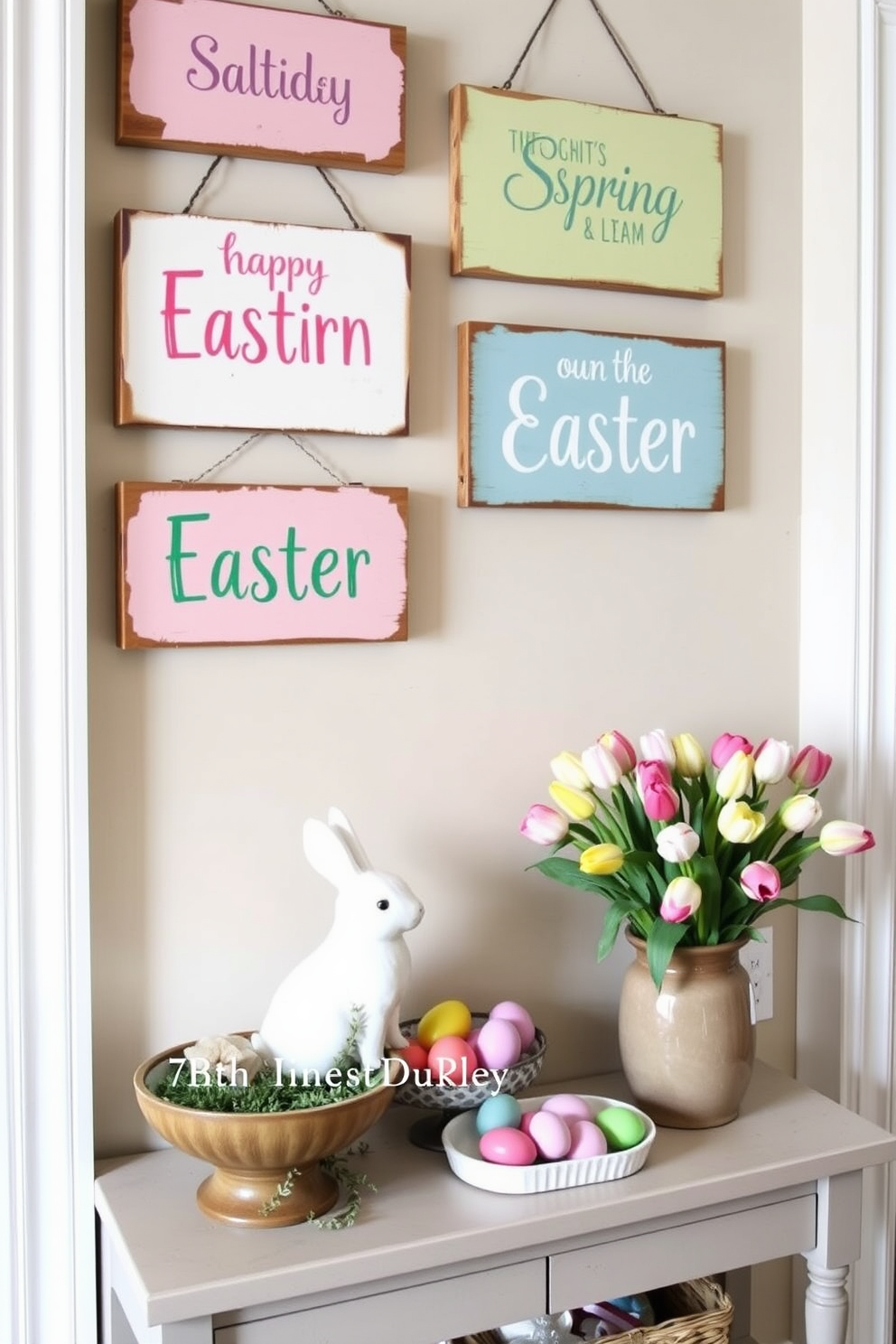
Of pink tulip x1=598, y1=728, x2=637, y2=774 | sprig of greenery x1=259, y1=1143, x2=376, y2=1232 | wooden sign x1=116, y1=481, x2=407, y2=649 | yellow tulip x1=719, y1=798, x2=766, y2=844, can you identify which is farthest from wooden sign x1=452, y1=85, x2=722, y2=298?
sprig of greenery x1=259, y1=1143, x2=376, y2=1232

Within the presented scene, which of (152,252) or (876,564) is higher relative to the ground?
(152,252)

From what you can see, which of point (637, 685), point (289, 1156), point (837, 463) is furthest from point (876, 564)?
point (289, 1156)

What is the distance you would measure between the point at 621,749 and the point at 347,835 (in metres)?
0.35

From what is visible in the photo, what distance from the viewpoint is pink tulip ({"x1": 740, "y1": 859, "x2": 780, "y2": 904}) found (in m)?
1.39

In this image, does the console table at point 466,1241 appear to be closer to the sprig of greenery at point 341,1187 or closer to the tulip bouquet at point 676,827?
the sprig of greenery at point 341,1187

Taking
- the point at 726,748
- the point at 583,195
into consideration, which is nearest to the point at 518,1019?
the point at 726,748

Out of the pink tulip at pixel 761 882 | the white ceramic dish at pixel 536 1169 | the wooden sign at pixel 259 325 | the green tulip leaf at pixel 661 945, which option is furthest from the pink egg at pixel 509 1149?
the wooden sign at pixel 259 325

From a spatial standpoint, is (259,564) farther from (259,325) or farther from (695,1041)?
(695,1041)

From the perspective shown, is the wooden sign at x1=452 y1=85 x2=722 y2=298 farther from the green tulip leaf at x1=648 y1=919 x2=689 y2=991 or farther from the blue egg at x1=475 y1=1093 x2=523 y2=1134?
the blue egg at x1=475 y1=1093 x2=523 y2=1134

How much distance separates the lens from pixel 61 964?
1.32m

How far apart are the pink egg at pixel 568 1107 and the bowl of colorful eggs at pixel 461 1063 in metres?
0.03

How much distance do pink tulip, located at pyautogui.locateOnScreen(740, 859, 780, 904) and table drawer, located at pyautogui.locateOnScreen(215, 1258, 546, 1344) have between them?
43cm

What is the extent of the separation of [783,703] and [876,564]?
22 centimetres

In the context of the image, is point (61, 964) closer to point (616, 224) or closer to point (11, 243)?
point (11, 243)
